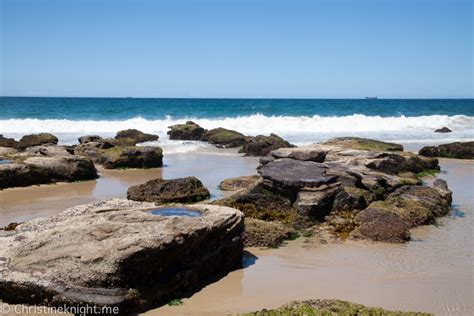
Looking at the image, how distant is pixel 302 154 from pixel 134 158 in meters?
6.65

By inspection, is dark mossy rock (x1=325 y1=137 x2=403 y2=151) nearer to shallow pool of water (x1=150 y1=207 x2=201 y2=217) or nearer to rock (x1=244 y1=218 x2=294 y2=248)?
rock (x1=244 y1=218 x2=294 y2=248)

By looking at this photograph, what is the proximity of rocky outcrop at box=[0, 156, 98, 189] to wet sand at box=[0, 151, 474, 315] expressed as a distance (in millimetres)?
2228

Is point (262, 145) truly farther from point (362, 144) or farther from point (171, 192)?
point (171, 192)

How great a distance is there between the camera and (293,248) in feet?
28.0

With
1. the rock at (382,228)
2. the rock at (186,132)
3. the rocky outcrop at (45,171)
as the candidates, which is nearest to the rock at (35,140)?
the rocky outcrop at (45,171)

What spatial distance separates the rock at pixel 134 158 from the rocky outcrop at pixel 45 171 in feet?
6.65

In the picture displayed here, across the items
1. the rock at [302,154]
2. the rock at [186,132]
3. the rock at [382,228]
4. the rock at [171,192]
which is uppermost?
the rock at [302,154]

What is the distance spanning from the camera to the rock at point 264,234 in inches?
337

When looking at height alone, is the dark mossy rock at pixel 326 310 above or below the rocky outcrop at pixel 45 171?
below

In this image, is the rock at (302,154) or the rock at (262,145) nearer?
the rock at (302,154)

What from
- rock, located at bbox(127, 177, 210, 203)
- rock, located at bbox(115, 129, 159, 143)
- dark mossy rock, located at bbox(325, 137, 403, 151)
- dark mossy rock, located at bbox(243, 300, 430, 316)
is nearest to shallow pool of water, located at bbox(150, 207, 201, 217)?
dark mossy rock, located at bbox(243, 300, 430, 316)

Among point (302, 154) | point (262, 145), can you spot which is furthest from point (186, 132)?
point (302, 154)

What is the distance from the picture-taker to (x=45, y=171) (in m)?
14.6

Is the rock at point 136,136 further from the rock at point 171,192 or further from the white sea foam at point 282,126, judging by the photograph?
the rock at point 171,192
